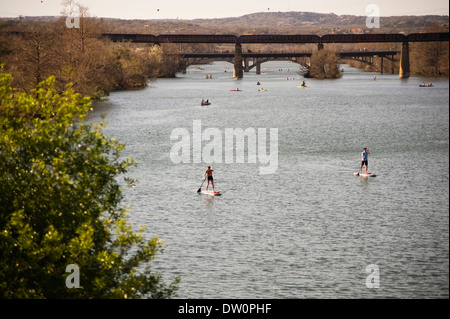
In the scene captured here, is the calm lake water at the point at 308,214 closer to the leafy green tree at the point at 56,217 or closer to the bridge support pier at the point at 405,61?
the leafy green tree at the point at 56,217

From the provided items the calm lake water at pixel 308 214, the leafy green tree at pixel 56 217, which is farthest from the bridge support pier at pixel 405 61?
the leafy green tree at pixel 56 217

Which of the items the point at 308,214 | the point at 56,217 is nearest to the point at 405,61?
the point at 308,214

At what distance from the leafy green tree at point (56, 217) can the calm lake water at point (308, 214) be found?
8.14 meters

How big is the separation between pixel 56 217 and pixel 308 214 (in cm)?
2473

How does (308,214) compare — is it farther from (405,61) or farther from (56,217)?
(405,61)

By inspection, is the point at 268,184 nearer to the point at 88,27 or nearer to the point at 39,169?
the point at 39,169

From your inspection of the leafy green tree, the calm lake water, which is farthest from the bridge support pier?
the leafy green tree

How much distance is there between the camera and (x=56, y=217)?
23.9 meters

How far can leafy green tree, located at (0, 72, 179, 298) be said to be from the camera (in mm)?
22344

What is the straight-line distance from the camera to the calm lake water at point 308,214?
3350 cm

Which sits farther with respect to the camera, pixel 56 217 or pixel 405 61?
pixel 405 61

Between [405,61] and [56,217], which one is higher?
[405,61]
